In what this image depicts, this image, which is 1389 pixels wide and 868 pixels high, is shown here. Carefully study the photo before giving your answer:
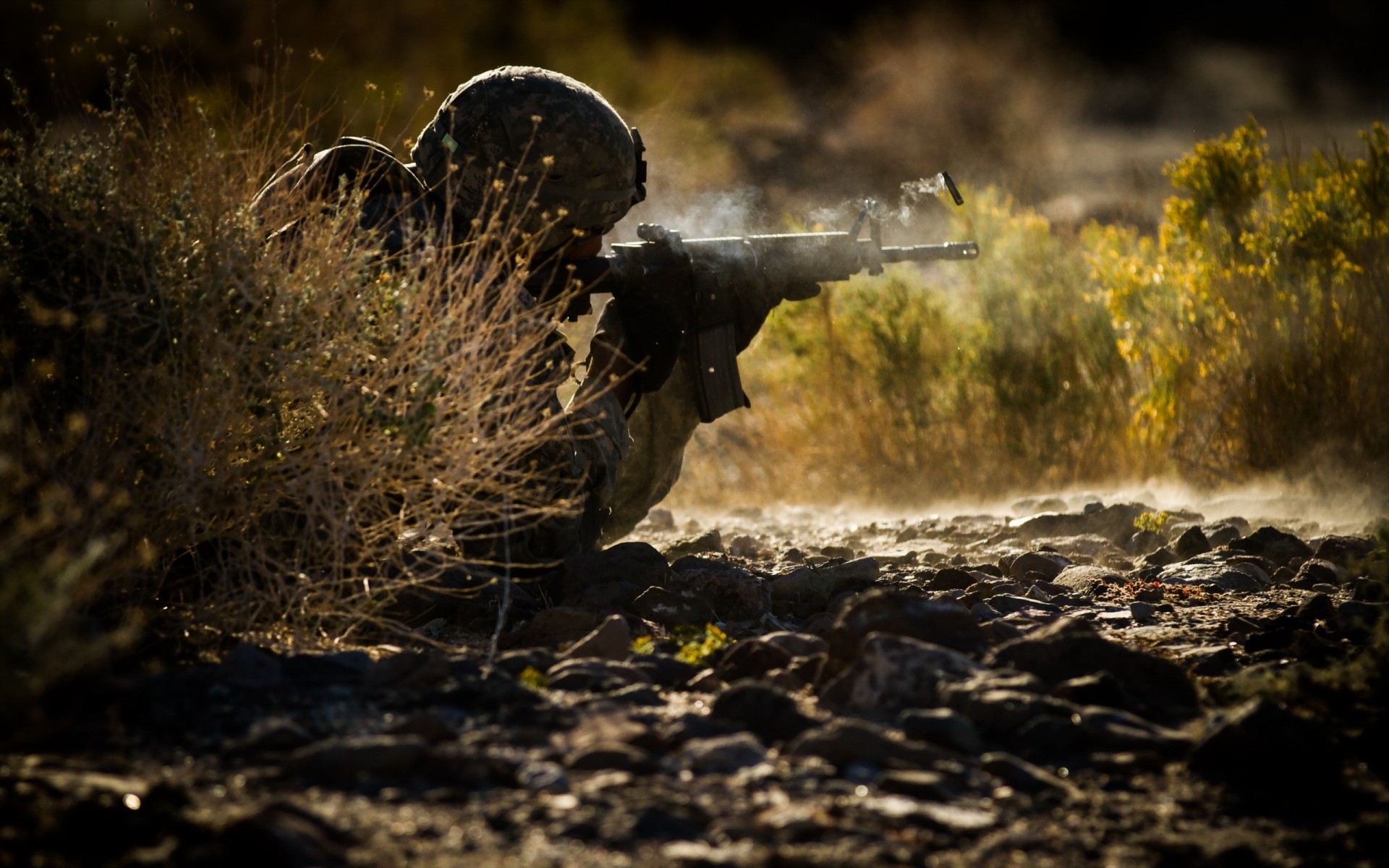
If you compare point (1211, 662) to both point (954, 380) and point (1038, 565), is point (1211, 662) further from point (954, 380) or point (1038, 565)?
point (954, 380)

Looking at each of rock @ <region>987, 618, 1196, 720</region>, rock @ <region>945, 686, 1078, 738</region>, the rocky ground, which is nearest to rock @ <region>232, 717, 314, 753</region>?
the rocky ground

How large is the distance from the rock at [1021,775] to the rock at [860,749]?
10 cm

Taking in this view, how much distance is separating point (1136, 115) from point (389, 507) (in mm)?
18500

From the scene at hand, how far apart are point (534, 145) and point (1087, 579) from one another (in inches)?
105

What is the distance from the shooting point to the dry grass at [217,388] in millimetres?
3574

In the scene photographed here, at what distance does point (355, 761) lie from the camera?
258 centimetres

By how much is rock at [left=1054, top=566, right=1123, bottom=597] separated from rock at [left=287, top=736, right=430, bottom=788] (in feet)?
9.68

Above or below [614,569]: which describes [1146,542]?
below

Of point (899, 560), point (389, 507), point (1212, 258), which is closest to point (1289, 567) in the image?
point (899, 560)

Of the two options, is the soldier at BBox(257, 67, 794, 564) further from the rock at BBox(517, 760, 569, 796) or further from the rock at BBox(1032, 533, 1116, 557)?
the rock at BBox(517, 760, 569, 796)

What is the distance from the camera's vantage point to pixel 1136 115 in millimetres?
20219

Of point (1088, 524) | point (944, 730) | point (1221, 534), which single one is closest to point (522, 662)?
point (944, 730)

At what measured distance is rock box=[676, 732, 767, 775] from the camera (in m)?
2.68

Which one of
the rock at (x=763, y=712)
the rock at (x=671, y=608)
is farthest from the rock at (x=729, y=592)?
the rock at (x=763, y=712)
